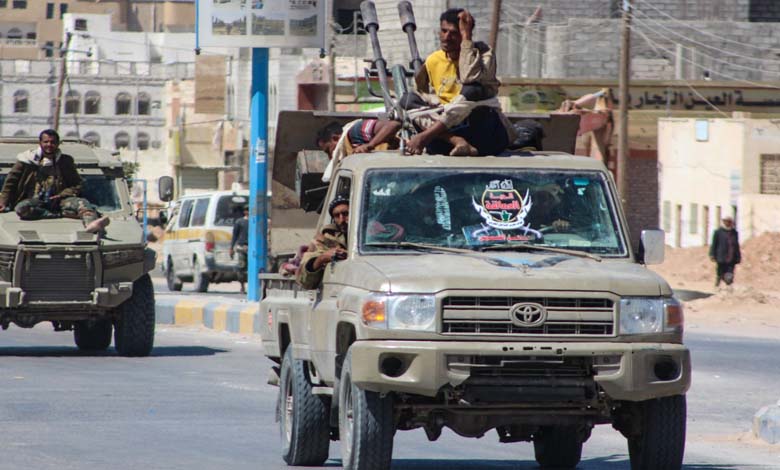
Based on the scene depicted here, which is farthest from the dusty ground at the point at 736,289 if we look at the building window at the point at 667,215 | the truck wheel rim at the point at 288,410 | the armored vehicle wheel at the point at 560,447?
the truck wheel rim at the point at 288,410

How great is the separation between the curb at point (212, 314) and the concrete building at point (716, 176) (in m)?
19.6

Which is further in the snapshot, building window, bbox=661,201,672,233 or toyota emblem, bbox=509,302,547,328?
building window, bbox=661,201,672,233

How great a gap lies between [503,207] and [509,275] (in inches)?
38.2

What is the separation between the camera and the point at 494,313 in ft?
26.8

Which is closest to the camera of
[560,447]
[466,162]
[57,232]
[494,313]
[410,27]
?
[494,313]

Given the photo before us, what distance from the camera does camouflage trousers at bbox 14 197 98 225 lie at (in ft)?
57.8

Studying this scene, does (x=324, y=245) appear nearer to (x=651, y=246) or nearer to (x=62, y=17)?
(x=651, y=246)

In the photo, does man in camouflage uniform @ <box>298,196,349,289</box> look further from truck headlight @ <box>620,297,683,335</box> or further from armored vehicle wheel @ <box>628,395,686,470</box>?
armored vehicle wheel @ <box>628,395,686,470</box>

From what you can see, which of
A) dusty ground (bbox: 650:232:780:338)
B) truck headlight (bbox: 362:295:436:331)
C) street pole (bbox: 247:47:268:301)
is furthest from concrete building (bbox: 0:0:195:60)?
truck headlight (bbox: 362:295:436:331)

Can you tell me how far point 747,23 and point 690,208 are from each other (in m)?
17.0

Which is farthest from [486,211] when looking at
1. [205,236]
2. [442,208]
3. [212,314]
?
[205,236]

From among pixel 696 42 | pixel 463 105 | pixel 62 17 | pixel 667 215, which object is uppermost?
pixel 62 17

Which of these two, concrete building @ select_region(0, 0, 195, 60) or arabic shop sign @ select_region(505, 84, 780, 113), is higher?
concrete building @ select_region(0, 0, 195, 60)

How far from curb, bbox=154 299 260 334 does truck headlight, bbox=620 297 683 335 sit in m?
13.6
